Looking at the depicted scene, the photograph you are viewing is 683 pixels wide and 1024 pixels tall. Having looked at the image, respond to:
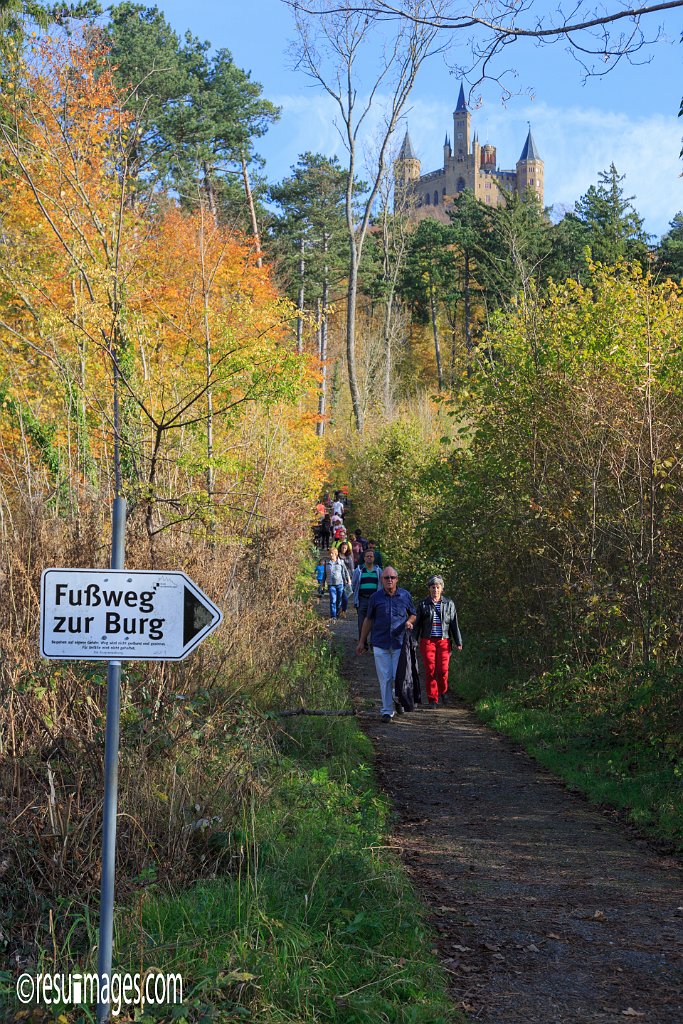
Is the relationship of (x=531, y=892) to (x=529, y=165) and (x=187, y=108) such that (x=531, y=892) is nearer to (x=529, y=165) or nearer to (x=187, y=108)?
(x=187, y=108)

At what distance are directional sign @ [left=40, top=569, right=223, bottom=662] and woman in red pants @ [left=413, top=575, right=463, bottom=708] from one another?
29.5 ft

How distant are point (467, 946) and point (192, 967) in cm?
187

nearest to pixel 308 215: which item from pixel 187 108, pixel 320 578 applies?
pixel 187 108

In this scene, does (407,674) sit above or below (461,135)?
below

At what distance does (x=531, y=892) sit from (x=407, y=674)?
16.9ft

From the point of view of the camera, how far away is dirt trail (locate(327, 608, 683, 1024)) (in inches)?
207

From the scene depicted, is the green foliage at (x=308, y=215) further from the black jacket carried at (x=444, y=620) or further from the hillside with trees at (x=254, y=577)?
the black jacket carried at (x=444, y=620)

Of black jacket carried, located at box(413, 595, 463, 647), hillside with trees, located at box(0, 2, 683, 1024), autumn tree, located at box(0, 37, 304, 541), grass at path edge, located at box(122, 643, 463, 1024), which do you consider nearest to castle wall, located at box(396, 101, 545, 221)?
hillside with trees, located at box(0, 2, 683, 1024)

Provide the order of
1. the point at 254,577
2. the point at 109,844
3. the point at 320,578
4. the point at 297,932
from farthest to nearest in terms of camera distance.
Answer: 1. the point at 320,578
2. the point at 254,577
3. the point at 297,932
4. the point at 109,844

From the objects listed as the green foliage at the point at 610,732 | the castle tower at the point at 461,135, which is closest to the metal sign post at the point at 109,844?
the green foliage at the point at 610,732

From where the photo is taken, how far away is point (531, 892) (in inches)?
267

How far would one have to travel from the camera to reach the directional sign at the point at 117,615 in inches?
147

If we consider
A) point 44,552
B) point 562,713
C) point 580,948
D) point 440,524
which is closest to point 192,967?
point 580,948

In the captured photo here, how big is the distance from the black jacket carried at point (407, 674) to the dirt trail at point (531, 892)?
48.7 inches
